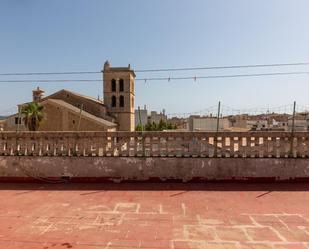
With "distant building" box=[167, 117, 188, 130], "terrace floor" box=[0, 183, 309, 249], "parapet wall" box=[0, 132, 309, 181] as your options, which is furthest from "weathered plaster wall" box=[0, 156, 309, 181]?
"distant building" box=[167, 117, 188, 130]

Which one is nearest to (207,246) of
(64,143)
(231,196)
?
(231,196)

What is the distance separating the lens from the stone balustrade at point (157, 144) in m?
8.33

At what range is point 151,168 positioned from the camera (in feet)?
27.4

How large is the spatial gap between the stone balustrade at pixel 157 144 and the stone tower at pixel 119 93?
3271cm

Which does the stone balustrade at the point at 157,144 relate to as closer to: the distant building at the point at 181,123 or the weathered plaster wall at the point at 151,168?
the weathered plaster wall at the point at 151,168

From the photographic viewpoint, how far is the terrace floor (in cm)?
466

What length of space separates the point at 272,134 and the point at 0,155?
825 centimetres

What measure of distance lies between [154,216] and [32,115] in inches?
1096

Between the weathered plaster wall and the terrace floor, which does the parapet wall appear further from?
the terrace floor

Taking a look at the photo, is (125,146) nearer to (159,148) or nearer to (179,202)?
(159,148)

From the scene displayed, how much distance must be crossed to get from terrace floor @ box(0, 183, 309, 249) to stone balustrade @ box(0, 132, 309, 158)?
935 millimetres

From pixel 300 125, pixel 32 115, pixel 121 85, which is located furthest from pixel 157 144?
pixel 121 85

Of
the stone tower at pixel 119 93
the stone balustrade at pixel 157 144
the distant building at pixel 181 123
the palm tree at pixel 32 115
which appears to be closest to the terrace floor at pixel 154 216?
the stone balustrade at pixel 157 144

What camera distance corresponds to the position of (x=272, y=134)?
838cm
